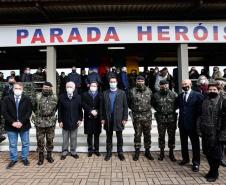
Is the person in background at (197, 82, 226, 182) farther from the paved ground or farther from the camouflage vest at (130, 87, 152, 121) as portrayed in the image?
the camouflage vest at (130, 87, 152, 121)

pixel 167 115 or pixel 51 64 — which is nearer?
pixel 167 115

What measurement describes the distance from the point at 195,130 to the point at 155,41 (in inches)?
178

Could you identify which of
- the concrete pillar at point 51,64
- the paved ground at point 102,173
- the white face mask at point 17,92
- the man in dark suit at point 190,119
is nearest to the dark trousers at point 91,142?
the paved ground at point 102,173

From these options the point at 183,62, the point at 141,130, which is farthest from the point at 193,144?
the point at 183,62

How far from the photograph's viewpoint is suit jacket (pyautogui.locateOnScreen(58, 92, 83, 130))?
688 centimetres

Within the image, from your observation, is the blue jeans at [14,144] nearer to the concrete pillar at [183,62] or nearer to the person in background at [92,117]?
the person in background at [92,117]

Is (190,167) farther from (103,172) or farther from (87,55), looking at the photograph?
(87,55)

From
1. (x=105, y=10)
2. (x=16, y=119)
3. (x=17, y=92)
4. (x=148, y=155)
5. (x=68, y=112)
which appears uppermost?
(x=105, y=10)

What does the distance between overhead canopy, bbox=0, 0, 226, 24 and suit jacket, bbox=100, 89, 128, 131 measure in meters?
3.37

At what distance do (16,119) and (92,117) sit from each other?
5.83 ft

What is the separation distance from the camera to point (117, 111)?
6844 millimetres

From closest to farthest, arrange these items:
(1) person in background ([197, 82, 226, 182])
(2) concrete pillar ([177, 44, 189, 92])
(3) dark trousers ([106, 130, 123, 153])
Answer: (1) person in background ([197, 82, 226, 182]) < (3) dark trousers ([106, 130, 123, 153]) < (2) concrete pillar ([177, 44, 189, 92])

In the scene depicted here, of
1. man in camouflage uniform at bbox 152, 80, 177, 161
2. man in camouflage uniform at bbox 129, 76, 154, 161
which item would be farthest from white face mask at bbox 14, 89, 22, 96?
man in camouflage uniform at bbox 152, 80, 177, 161

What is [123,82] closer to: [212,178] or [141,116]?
[141,116]
